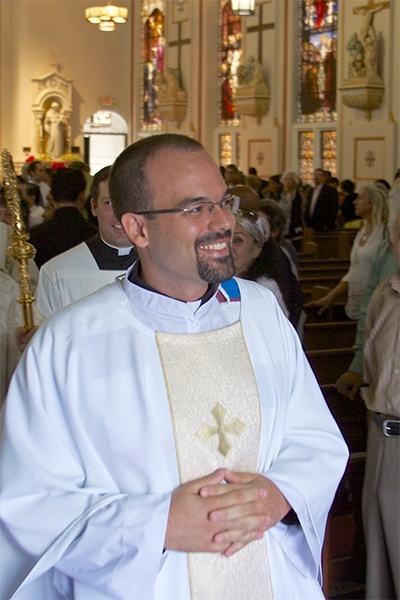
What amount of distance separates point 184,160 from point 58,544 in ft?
3.19

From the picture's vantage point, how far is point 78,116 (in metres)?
25.5

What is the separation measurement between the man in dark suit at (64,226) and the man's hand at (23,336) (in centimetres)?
227

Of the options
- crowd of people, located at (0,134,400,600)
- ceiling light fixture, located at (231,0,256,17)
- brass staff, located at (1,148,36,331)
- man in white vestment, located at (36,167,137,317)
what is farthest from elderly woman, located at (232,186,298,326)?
ceiling light fixture, located at (231,0,256,17)

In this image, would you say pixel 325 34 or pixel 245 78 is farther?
pixel 245 78

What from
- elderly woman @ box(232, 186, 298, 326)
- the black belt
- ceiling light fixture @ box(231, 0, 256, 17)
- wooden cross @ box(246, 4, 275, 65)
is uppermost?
wooden cross @ box(246, 4, 275, 65)

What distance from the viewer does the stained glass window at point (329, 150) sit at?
1720cm

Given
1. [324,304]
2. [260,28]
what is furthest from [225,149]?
[324,304]

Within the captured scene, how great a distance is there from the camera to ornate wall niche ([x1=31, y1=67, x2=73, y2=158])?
82.8 ft

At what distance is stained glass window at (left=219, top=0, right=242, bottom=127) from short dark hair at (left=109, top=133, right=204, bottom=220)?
18.0 meters

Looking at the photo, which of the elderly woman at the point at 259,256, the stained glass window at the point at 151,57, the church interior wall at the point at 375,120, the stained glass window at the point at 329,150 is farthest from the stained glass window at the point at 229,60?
the elderly woman at the point at 259,256

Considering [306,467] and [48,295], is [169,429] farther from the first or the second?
[48,295]

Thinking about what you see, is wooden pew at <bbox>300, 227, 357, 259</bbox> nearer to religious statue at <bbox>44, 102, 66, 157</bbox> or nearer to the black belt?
the black belt

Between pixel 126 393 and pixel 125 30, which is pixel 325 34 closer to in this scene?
pixel 125 30

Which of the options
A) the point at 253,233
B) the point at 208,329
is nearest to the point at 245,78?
the point at 253,233
